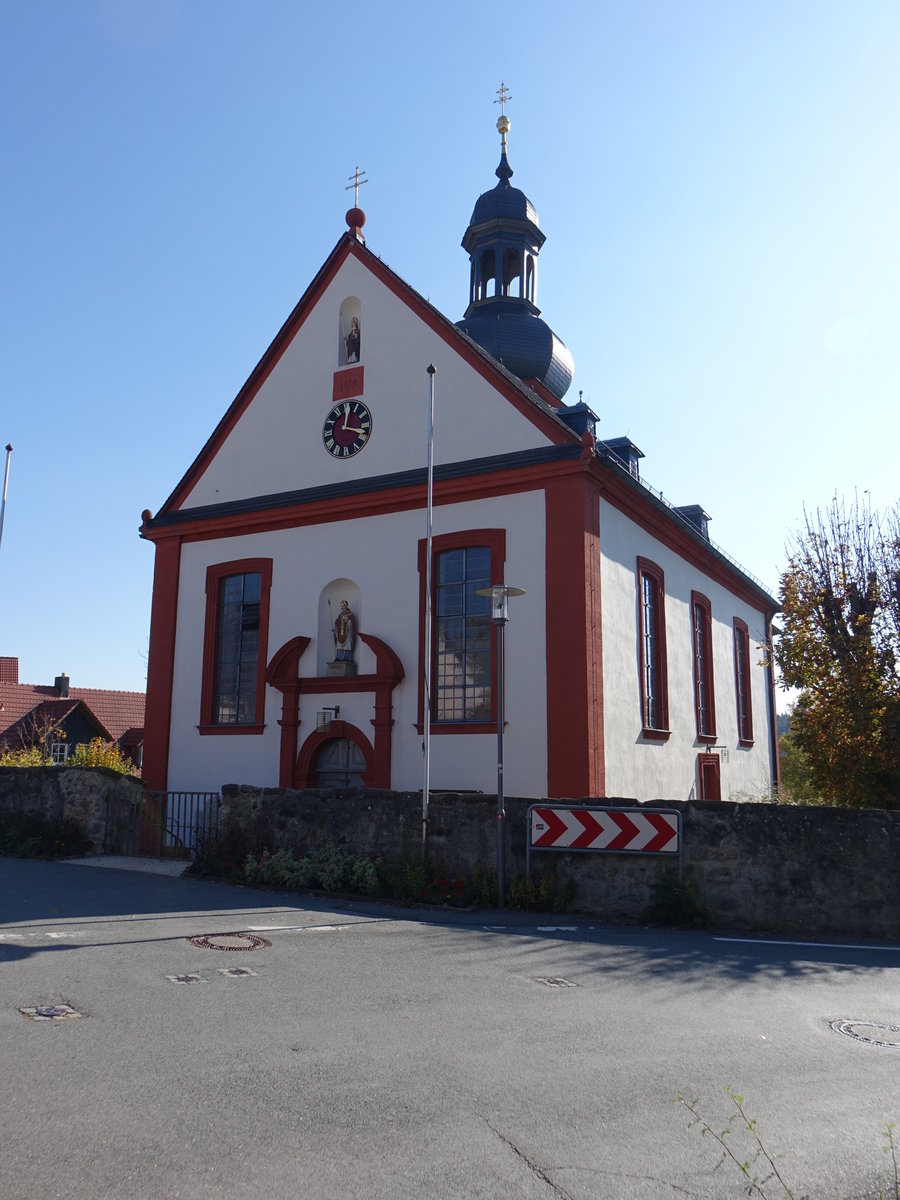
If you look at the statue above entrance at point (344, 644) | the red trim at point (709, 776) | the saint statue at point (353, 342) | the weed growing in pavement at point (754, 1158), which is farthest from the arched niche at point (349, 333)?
the weed growing in pavement at point (754, 1158)

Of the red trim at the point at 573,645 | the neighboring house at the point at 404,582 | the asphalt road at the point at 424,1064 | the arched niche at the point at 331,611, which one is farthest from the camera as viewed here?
the arched niche at the point at 331,611

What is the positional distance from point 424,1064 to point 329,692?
13231 millimetres

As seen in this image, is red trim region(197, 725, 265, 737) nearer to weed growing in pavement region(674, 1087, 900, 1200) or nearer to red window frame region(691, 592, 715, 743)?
red window frame region(691, 592, 715, 743)

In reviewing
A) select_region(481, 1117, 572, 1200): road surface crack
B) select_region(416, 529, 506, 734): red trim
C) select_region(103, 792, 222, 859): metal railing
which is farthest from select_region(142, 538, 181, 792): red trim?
select_region(481, 1117, 572, 1200): road surface crack

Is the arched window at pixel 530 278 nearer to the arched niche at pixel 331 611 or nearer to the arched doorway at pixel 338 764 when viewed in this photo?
the arched niche at pixel 331 611

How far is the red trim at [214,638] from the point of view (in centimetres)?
1975

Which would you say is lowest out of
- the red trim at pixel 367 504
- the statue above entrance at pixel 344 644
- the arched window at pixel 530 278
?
the statue above entrance at pixel 344 644

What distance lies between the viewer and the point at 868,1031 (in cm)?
698

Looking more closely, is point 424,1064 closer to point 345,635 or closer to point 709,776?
point 345,635

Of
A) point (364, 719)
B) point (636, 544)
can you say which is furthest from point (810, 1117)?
point (636, 544)

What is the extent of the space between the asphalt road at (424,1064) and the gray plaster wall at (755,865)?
3.90 feet

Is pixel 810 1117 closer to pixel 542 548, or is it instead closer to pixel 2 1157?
pixel 2 1157

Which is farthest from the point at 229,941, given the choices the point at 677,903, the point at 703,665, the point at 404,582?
the point at 703,665

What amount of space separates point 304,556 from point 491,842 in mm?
8739
